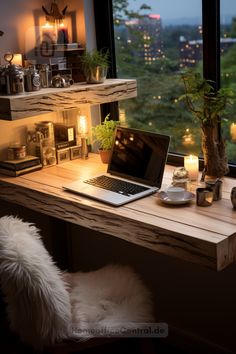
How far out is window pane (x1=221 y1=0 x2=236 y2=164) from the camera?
7.76 feet

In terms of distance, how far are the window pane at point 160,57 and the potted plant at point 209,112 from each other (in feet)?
0.73

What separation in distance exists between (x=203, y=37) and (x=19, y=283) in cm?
150

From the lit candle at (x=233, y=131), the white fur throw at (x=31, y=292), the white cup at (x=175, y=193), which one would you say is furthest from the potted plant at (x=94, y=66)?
the white fur throw at (x=31, y=292)

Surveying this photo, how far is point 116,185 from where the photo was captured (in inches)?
94.0

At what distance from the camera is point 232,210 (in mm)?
2035

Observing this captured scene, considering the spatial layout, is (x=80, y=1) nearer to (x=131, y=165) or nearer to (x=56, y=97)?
(x=56, y=97)

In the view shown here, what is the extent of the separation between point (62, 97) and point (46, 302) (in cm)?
118

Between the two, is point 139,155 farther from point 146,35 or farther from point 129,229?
point 146,35

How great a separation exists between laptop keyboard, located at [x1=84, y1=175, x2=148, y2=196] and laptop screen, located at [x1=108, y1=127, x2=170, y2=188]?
0.19 ft

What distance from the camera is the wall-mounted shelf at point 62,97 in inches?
93.9

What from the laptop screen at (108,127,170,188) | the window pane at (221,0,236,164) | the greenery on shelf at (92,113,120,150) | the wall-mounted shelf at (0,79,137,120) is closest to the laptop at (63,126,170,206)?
the laptop screen at (108,127,170,188)

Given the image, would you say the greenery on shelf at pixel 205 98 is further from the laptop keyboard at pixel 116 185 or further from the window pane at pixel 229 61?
the laptop keyboard at pixel 116 185

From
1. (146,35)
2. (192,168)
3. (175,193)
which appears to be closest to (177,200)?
(175,193)

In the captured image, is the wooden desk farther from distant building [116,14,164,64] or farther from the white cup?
distant building [116,14,164,64]
